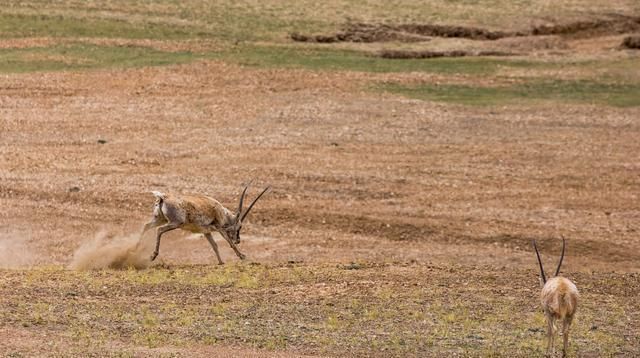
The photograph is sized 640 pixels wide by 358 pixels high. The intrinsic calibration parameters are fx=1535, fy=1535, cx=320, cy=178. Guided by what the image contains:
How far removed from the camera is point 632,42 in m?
48.0

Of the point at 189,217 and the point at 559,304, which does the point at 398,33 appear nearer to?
the point at 189,217

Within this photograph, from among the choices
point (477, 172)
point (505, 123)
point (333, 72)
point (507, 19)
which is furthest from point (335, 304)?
point (507, 19)

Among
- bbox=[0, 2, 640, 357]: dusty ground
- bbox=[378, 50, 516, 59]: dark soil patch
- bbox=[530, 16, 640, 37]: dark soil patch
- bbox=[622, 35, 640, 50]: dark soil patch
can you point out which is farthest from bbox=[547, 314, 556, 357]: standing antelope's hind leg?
bbox=[530, 16, 640, 37]: dark soil patch

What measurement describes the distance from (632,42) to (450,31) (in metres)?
6.01

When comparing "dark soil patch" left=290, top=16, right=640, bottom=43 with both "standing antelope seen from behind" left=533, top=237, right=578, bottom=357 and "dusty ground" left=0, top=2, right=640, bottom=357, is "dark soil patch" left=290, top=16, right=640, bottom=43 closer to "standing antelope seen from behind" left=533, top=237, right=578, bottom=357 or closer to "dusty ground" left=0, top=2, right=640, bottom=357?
"dusty ground" left=0, top=2, right=640, bottom=357

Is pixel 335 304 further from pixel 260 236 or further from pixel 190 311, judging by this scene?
pixel 260 236

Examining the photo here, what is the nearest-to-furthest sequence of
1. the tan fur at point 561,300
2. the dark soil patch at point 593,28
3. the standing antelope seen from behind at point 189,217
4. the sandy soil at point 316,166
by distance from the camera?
the tan fur at point 561,300
the standing antelope seen from behind at point 189,217
the sandy soil at point 316,166
the dark soil patch at point 593,28

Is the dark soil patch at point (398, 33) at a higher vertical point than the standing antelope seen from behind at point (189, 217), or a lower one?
lower

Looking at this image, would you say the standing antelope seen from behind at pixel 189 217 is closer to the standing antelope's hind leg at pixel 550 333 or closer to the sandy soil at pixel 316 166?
the sandy soil at pixel 316 166

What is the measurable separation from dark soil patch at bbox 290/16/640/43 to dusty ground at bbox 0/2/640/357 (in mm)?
3690

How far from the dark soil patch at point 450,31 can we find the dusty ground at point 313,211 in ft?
12.1

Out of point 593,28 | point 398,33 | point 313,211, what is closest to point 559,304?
point 313,211

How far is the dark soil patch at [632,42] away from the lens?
47812 millimetres

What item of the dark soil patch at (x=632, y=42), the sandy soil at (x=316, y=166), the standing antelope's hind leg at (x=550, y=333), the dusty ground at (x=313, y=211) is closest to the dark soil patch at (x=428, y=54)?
the dusty ground at (x=313, y=211)
